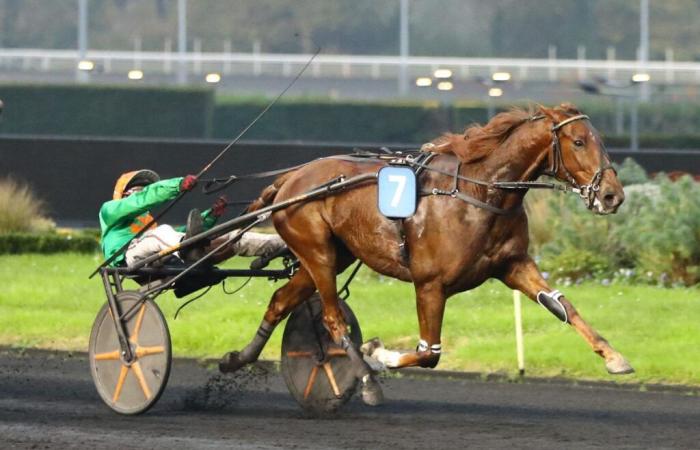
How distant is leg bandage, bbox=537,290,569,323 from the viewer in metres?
8.26

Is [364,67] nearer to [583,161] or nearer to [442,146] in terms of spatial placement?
[442,146]

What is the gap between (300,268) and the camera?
9.48 m

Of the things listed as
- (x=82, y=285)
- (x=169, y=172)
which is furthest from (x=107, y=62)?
(x=82, y=285)

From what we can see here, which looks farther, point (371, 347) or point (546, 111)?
point (371, 347)

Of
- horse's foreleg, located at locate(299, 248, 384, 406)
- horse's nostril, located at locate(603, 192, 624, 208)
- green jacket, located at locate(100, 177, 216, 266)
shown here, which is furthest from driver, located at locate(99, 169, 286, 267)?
horse's nostril, located at locate(603, 192, 624, 208)

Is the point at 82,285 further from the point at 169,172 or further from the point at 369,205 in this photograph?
the point at 369,205

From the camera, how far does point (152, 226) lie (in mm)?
9781

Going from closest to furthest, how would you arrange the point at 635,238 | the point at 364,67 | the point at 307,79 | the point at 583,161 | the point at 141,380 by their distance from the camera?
the point at 583,161 < the point at 141,380 < the point at 635,238 < the point at 307,79 < the point at 364,67

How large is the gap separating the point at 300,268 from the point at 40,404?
5.85 ft

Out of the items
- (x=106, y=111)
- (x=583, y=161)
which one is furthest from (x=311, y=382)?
(x=106, y=111)

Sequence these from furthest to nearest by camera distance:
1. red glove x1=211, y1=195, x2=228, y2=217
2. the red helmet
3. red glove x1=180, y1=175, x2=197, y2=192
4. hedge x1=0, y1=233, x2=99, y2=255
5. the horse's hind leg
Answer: hedge x1=0, y1=233, x2=99, y2=255 < the red helmet < the horse's hind leg < red glove x1=211, y1=195, x2=228, y2=217 < red glove x1=180, y1=175, x2=197, y2=192

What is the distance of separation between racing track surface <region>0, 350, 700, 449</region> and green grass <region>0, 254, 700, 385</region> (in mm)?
509

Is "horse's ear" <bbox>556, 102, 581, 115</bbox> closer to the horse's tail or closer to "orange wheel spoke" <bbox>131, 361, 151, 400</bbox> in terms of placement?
the horse's tail

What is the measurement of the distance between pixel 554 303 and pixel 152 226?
2.71 metres
